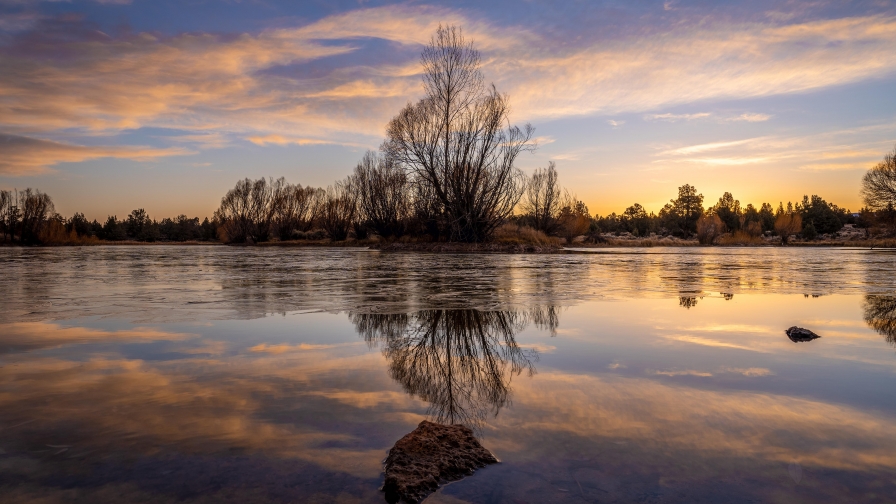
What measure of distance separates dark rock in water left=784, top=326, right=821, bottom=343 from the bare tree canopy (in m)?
52.8

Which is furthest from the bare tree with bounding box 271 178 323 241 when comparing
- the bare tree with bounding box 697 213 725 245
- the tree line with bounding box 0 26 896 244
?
the bare tree with bounding box 697 213 725 245

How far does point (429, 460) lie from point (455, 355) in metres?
2.03

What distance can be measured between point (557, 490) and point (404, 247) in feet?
106

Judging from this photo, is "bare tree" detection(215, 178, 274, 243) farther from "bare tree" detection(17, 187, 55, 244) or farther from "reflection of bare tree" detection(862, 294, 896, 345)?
"reflection of bare tree" detection(862, 294, 896, 345)

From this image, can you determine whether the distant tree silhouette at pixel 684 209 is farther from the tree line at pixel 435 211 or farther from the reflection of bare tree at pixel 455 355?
the reflection of bare tree at pixel 455 355

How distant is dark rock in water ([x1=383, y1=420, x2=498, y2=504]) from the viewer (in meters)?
2.08

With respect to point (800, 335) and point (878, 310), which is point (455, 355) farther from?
point (878, 310)

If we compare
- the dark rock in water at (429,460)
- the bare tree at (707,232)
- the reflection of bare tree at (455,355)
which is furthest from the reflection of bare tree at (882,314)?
the bare tree at (707,232)

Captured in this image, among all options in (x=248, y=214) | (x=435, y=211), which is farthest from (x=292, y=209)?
(x=435, y=211)

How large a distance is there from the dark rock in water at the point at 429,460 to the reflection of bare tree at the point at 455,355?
339 mm

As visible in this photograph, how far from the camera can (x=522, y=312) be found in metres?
6.83

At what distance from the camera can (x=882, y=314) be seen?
21.9 ft

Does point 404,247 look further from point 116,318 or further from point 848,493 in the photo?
point 848,493

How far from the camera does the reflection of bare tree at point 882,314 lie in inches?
213
